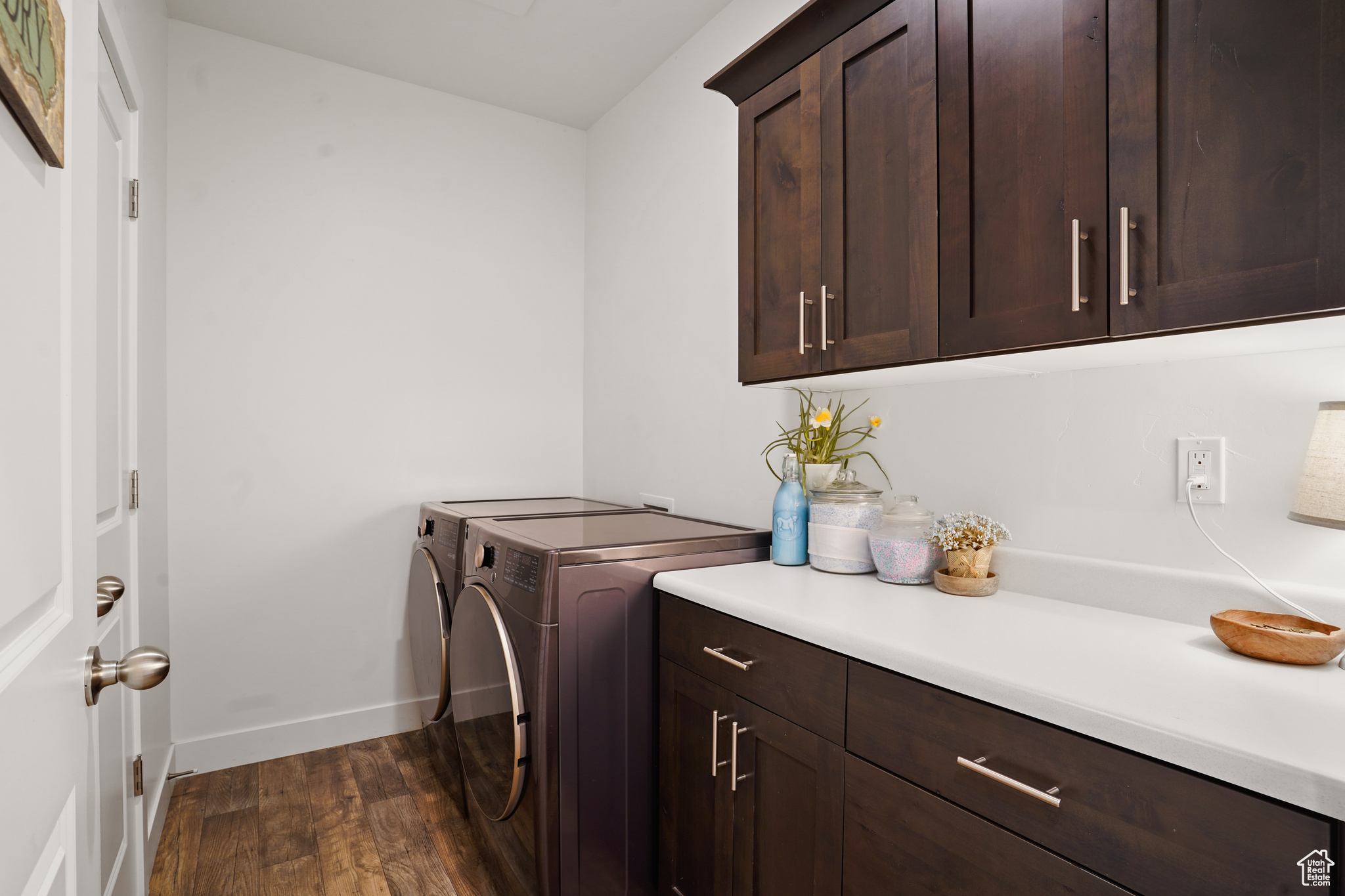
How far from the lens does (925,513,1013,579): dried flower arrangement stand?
1353 mm

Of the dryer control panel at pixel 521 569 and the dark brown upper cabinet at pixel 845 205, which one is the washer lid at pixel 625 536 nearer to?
the dryer control panel at pixel 521 569

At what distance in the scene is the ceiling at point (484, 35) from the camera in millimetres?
2232

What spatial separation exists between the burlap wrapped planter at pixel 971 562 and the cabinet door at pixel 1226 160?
0.55m

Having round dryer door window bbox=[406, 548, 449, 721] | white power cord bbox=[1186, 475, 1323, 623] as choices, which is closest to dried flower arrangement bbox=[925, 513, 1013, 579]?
white power cord bbox=[1186, 475, 1323, 623]

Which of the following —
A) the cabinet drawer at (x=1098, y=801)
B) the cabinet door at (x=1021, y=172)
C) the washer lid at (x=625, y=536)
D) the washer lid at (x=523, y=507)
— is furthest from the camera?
the washer lid at (x=523, y=507)

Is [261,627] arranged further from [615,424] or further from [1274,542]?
[1274,542]

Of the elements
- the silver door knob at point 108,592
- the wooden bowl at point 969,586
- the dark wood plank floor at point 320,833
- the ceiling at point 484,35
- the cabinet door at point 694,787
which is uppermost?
the ceiling at point 484,35

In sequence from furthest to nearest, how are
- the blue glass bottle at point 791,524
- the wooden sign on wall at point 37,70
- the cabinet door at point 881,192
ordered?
the blue glass bottle at point 791,524 < the cabinet door at point 881,192 < the wooden sign on wall at point 37,70

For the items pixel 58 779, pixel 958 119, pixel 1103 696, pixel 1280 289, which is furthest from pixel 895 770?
pixel 958 119

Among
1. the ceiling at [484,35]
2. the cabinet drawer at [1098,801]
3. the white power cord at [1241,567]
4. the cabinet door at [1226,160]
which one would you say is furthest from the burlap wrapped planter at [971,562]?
the ceiling at [484,35]

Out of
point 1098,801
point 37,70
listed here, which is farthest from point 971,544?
point 37,70

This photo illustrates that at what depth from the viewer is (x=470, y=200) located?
2.86 m

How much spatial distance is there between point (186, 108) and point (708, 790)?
278 cm

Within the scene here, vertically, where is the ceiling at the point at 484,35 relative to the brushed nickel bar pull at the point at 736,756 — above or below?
above
